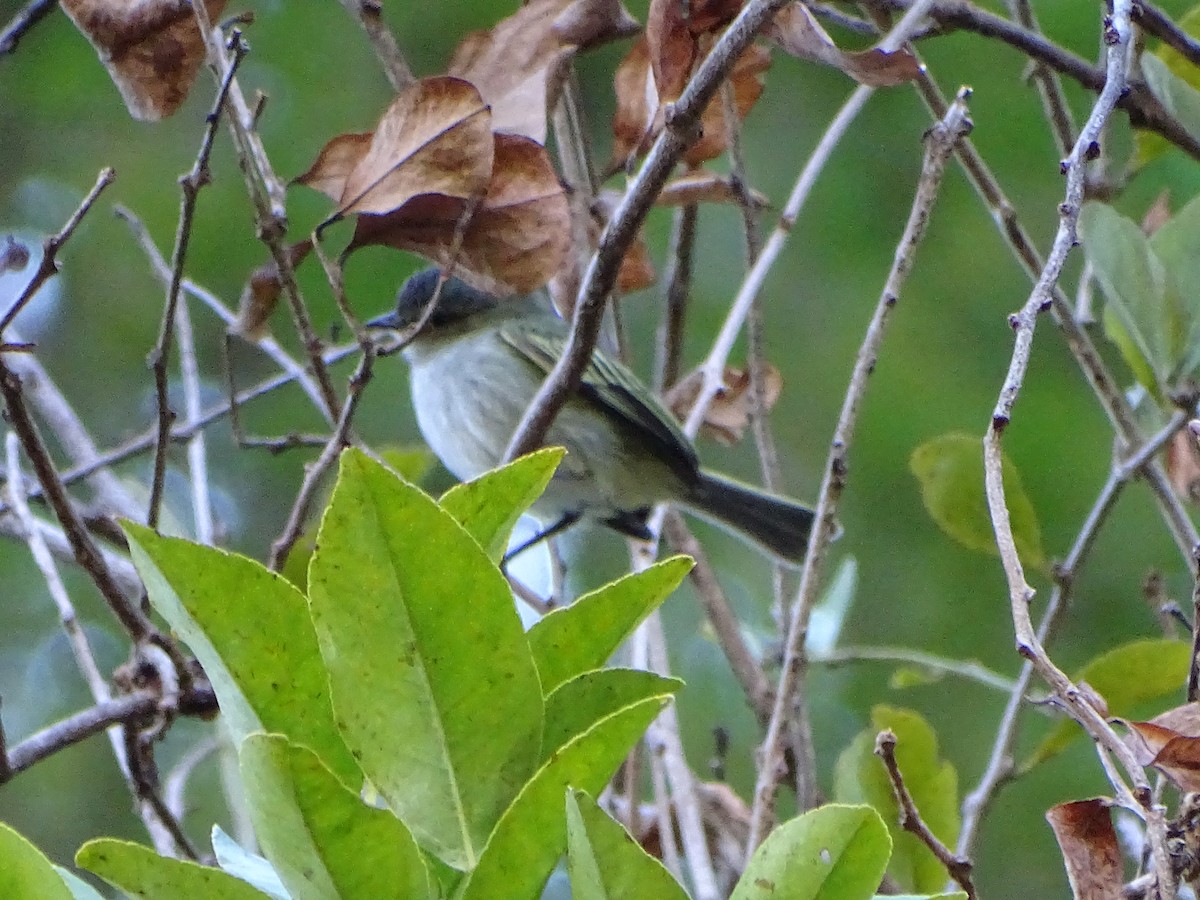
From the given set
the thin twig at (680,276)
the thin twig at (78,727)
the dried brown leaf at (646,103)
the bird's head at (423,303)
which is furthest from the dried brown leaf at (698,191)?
the bird's head at (423,303)

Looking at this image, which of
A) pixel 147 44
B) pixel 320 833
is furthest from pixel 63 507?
pixel 320 833

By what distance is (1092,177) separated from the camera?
2.41 m

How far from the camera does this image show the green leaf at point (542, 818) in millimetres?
901

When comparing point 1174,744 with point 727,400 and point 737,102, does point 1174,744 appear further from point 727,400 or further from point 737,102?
point 727,400

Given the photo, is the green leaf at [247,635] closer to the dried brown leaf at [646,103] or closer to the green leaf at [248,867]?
the green leaf at [248,867]

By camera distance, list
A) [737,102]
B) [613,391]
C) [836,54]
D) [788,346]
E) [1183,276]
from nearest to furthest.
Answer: [836,54], [1183,276], [737,102], [613,391], [788,346]

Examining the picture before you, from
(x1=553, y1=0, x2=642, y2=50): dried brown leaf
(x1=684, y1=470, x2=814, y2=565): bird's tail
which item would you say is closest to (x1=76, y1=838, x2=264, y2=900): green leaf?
(x1=553, y1=0, x2=642, y2=50): dried brown leaf

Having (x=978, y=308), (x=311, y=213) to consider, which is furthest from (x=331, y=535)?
(x=978, y=308)

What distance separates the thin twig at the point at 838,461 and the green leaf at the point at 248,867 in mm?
637

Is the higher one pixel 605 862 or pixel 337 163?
pixel 337 163

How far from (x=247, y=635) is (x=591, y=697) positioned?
0.23m

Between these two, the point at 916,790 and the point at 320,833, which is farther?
the point at 916,790

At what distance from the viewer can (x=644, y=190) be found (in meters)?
1.53

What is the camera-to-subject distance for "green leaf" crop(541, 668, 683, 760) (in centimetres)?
100
